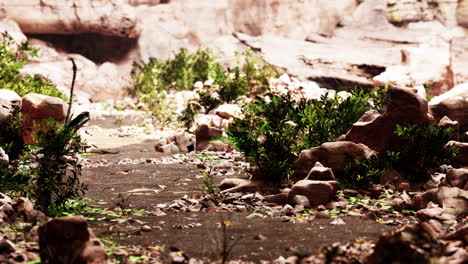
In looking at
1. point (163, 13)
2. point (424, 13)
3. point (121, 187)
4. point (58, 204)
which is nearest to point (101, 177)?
point (121, 187)

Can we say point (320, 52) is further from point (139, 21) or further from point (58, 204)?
point (58, 204)

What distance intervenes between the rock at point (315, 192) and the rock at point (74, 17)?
44.4 ft

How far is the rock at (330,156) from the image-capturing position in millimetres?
5652

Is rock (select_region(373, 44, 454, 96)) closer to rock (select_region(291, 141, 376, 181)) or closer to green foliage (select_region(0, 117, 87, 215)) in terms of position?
rock (select_region(291, 141, 376, 181))

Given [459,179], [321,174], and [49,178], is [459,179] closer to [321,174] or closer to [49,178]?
[321,174]

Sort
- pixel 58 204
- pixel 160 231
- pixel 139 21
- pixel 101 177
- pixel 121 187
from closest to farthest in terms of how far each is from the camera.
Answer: pixel 160 231, pixel 58 204, pixel 121 187, pixel 101 177, pixel 139 21

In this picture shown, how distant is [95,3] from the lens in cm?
1733

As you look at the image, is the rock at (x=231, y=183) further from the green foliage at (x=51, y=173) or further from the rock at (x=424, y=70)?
the rock at (x=424, y=70)

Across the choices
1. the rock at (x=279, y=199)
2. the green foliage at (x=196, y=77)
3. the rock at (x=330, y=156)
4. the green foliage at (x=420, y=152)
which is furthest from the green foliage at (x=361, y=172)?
the green foliage at (x=196, y=77)

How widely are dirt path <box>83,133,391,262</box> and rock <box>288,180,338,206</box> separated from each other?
0.36 meters

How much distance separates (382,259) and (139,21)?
16.6m

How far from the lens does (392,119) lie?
595 centimetres

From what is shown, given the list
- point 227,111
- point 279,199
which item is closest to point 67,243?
point 279,199

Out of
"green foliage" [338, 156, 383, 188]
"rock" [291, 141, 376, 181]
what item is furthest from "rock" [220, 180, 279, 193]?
"green foliage" [338, 156, 383, 188]
